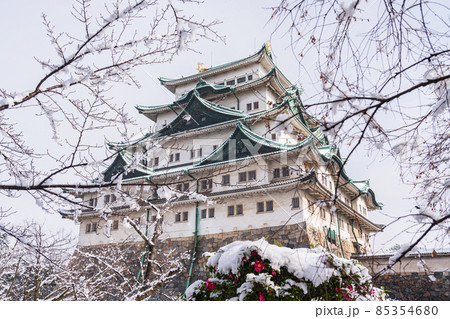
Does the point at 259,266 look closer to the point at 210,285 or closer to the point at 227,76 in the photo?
the point at 210,285

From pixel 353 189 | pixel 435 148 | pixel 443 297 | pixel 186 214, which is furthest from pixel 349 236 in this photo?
pixel 435 148

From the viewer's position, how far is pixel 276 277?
17.0ft

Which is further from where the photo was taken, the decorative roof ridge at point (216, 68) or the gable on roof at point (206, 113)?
the decorative roof ridge at point (216, 68)

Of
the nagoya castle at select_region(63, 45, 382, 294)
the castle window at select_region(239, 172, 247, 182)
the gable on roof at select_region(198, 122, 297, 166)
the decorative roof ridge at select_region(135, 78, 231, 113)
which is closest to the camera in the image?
the nagoya castle at select_region(63, 45, 382, 294)

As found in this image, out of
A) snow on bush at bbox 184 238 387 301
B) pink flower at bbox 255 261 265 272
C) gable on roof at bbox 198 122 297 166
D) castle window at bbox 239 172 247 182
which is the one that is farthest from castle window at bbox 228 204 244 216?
pink flower at bbox 255 261 265 272

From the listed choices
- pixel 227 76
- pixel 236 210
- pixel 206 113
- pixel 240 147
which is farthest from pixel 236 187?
pixel 227 76

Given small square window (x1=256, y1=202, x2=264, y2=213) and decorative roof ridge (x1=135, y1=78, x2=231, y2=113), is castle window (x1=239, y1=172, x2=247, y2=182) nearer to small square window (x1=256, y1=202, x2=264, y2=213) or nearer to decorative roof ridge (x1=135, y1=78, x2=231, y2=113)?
small square window (x1=256, y1=202, x2=264, y2=213)

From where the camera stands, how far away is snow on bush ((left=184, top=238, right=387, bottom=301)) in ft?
16.2

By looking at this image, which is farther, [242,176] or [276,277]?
[242,176]

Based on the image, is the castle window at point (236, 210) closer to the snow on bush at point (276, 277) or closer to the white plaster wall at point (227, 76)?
the white plaster wall at point (227, 76)

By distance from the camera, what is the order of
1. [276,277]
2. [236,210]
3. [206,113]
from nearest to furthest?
[276,277], [236,210], [206,113]

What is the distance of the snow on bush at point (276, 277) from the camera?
4.95 meters

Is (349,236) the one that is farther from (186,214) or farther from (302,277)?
(302,277)

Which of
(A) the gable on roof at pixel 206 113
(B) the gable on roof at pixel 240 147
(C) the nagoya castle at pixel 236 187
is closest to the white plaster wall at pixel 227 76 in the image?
(C) the nagoya castle at pixel 236 187
